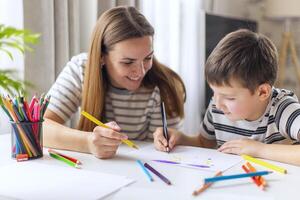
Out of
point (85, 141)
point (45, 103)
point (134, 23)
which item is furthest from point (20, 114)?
point (134, 23)

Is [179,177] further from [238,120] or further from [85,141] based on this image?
[238,120]

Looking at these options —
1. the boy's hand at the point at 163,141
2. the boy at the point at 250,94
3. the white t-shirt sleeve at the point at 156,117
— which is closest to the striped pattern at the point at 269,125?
the boy at the point at 250,94

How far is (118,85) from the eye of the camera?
4.74 ft

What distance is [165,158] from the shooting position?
41.8 inches

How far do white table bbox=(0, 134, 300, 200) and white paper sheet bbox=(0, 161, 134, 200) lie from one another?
0.03 metres

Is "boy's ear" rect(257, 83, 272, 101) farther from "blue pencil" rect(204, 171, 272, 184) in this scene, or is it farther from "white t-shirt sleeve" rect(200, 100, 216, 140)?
"blue pencil" rect(204, 171, 272, 184)

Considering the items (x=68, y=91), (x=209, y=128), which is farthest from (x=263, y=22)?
(x=68, y=91)

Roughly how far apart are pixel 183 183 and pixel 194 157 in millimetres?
233

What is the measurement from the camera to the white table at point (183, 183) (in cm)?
78

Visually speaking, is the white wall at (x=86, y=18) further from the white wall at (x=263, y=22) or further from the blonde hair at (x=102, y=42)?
the white wall at (x=263, y=22)

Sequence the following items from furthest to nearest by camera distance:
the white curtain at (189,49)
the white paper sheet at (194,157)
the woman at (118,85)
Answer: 1. the white curtain at (189,49)
2. the woman at (118,85)
3. the white paper sheet at (194,157)

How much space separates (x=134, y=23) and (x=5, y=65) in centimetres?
50

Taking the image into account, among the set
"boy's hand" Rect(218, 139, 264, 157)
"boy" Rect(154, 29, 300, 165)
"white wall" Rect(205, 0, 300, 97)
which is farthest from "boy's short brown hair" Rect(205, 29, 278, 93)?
"white wall" Rect(205, 0, 300, 97)

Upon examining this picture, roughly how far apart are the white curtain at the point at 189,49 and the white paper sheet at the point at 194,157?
154 cm
